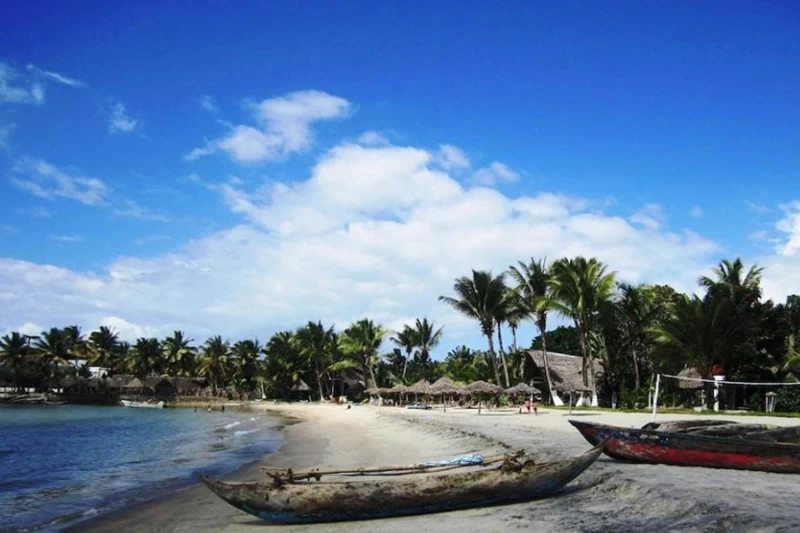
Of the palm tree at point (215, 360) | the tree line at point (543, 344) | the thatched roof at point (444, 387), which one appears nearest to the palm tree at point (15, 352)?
the tree line at point (543, 344)

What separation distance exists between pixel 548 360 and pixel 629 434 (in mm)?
34220

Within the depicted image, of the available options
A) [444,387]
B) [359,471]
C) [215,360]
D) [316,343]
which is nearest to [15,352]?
[215,360]

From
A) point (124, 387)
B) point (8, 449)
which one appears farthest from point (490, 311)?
point (124, 387)

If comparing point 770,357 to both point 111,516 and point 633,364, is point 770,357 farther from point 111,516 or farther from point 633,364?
point 111,516

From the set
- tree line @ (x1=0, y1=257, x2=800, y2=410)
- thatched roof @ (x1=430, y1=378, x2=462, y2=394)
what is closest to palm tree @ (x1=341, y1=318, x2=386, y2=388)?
tree line @ (x1=0, y1=257, x2=800, y2=410)

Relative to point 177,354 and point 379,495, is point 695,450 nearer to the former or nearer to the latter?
point 379,495

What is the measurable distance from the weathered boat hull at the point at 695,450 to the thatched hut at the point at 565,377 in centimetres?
2749

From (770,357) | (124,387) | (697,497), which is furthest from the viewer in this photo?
(124,387)

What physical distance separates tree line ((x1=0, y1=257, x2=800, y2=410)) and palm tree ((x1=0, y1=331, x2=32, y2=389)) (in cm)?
13

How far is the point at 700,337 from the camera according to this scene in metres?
30.6

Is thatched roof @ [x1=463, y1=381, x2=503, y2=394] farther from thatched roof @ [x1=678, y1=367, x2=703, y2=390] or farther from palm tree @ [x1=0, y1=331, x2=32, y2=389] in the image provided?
palm tree @ [x1=0, y1=331, x2=32, y2=389]

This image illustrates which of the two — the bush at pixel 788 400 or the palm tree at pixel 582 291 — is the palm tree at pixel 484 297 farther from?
the bush at pixel 788 400

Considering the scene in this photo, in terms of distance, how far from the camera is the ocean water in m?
Result: 12.1

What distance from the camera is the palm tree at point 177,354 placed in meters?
87.1
